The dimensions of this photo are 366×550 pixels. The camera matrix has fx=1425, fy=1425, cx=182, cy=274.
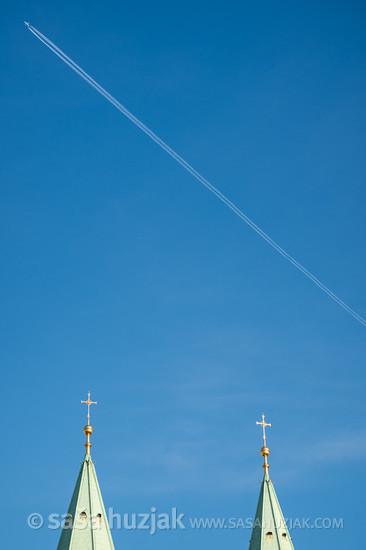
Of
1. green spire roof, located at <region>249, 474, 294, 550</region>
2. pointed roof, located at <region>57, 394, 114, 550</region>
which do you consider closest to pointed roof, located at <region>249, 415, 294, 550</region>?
green spire roof, located at <region>249, 474, 294, 550</region>

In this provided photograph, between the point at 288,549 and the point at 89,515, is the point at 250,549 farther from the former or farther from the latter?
the point at 89,515

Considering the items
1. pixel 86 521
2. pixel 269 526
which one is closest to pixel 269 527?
pixel 269 526

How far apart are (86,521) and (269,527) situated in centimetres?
1437

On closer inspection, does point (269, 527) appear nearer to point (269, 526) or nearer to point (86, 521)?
point (269, 526)

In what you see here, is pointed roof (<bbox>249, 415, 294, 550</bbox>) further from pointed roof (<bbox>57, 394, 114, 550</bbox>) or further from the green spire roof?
pointed roof (<bbox>57, 394, 114, 550</bbox>)

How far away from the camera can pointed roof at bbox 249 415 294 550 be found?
358 feet

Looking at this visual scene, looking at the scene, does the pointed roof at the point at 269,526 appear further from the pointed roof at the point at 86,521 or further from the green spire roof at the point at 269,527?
the pointed roof at the point at 86,521

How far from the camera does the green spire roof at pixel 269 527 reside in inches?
4291

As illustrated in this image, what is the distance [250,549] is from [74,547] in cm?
1415

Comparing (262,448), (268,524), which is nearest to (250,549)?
(268,524)

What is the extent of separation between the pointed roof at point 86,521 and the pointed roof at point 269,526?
11.7 metres

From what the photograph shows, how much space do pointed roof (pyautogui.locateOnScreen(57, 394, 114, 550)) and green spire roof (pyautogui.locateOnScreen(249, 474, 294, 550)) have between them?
11.6m

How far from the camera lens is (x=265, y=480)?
113938 millimetres

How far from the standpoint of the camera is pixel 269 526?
360 ft
